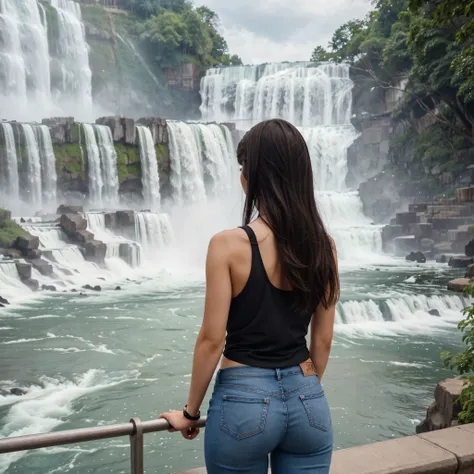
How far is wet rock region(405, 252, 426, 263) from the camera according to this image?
23156mm

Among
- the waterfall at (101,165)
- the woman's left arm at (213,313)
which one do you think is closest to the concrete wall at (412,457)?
the woman's left arm at (213,313)

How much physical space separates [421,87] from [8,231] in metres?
21.2

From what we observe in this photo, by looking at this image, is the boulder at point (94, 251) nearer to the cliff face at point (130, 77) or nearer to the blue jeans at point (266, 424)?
the blue jeans at point (266, 424)

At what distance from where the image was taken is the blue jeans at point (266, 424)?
5.19 ft

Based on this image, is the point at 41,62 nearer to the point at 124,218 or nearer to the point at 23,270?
the point at 124,218

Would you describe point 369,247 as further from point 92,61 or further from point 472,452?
point 92,61

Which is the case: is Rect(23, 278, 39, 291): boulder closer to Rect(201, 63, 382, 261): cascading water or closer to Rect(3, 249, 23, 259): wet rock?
Rect(3, 249, 23, 259): wet rock

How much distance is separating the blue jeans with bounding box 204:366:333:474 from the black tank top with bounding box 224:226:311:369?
0.04m

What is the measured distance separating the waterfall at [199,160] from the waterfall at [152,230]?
6789mm

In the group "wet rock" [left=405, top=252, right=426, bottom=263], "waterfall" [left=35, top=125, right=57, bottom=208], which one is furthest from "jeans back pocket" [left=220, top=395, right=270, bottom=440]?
"waterfall" [left=35, top=125, right=57, bottom=208]

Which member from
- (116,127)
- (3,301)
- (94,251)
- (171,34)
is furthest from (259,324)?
(171,34)

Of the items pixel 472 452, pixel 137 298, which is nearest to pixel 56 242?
pixel 137 298

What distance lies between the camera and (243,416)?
1579 millimetres

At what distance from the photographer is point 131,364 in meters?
10.2
